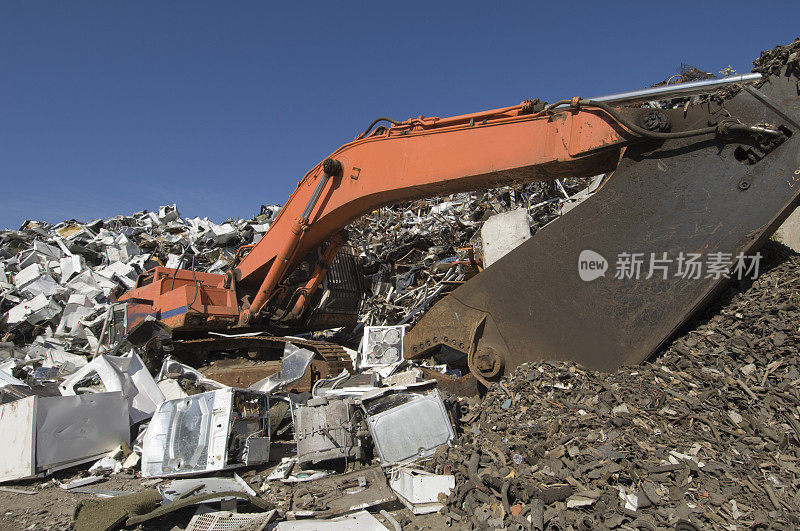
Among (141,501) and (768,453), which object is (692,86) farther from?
(141,501)

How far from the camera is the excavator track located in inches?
249

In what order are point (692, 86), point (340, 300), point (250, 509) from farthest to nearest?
point (340, 300) → point (692, 86) → point (250, 509)

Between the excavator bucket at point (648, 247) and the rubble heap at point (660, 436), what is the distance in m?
0.27

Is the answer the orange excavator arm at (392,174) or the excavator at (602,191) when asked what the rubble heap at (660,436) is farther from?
the orange excavator arm at (392,174)

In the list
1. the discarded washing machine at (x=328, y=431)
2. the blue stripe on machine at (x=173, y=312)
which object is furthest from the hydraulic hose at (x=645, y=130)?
the blue stripe on machine at (x=173, y=312)

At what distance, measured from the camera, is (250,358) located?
7.03 metres

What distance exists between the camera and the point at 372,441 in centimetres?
446

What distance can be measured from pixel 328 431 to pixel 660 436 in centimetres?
250

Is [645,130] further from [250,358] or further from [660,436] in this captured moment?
[250,358]

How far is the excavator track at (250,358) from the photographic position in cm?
634

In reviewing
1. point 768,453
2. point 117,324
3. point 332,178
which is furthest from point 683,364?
point 117,324

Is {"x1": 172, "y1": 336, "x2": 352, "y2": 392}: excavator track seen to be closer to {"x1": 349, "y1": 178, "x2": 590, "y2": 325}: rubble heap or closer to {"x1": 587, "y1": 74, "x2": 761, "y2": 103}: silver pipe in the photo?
{"x1": 349, "y1": 178, "x2": 590, "y2": 325}: rubble heap

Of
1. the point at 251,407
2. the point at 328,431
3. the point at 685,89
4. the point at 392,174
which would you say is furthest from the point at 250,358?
the point at 685,89

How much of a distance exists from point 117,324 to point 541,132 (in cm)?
569
